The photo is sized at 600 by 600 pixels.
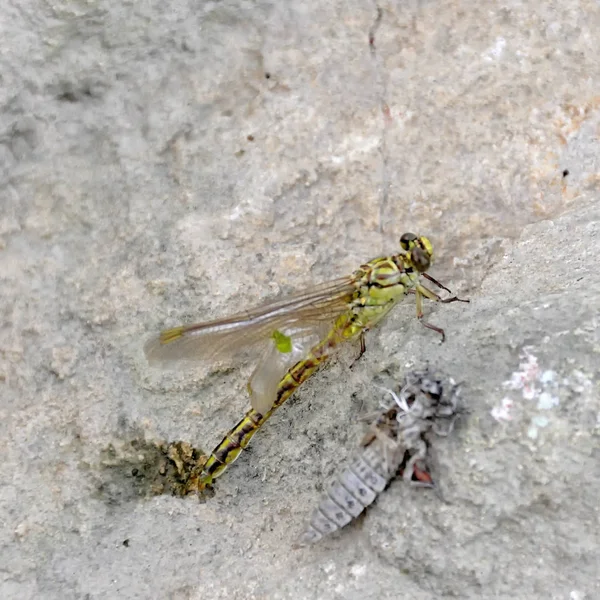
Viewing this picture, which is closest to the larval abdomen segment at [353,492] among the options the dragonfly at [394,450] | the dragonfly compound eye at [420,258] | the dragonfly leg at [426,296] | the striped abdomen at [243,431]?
the dragonfly at [394,450]

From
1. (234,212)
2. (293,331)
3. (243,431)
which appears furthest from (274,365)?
(234,212)

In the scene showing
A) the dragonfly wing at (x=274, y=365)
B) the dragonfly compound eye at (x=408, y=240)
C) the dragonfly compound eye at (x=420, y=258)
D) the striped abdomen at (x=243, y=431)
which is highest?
the dragonfly compound eye at (x=408, y=240)

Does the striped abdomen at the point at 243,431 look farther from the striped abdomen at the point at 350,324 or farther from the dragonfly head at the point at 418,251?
the dragonfly head at the point at 418,251

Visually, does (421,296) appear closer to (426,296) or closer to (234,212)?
(426,296)

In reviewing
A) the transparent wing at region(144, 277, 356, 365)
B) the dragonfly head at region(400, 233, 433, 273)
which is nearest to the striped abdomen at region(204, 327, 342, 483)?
the transparent wing at region(144, 277, 356, 365)

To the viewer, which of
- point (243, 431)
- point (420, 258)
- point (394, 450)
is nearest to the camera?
point (394, 450)

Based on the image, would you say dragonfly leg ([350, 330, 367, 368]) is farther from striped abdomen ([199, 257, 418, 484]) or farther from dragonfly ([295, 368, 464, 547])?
dragonfly ([295, 368, 464, 547])
